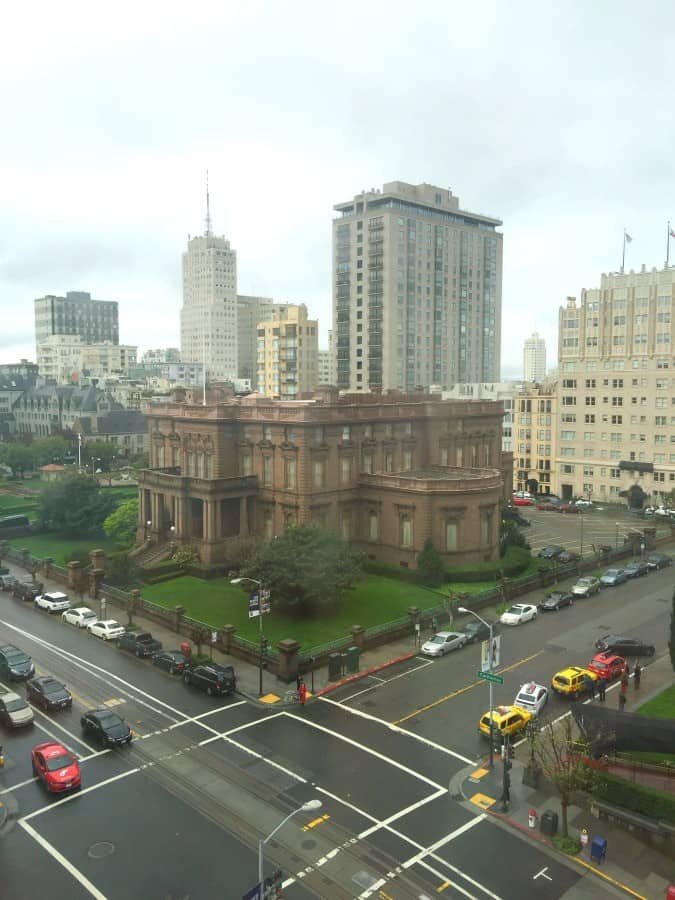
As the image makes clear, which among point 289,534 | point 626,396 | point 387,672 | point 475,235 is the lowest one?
point 387,672

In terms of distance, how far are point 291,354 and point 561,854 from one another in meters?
142

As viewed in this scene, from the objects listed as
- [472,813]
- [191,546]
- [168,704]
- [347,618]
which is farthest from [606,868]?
[191,546]

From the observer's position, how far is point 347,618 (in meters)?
54.1

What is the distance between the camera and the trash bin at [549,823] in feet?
91.6

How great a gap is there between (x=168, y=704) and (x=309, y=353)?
128042 millimetres

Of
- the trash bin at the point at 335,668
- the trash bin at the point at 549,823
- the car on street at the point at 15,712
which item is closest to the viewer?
the trash bin at the point at 549,823


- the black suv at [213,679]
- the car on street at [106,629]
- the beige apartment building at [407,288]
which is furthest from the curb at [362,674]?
the beige apartment building at [407,288]

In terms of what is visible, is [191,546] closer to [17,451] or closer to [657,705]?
[657,705]

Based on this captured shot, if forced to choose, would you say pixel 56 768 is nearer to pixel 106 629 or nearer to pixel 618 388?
pixel 106 629

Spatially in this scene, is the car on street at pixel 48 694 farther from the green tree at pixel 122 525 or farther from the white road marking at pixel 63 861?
the green tree at pixel 122 525

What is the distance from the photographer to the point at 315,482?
66.8 m

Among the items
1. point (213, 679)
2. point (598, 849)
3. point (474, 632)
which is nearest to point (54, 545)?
point (213, 679)

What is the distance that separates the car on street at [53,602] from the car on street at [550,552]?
44187mm

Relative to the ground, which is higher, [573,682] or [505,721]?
[505,721]
